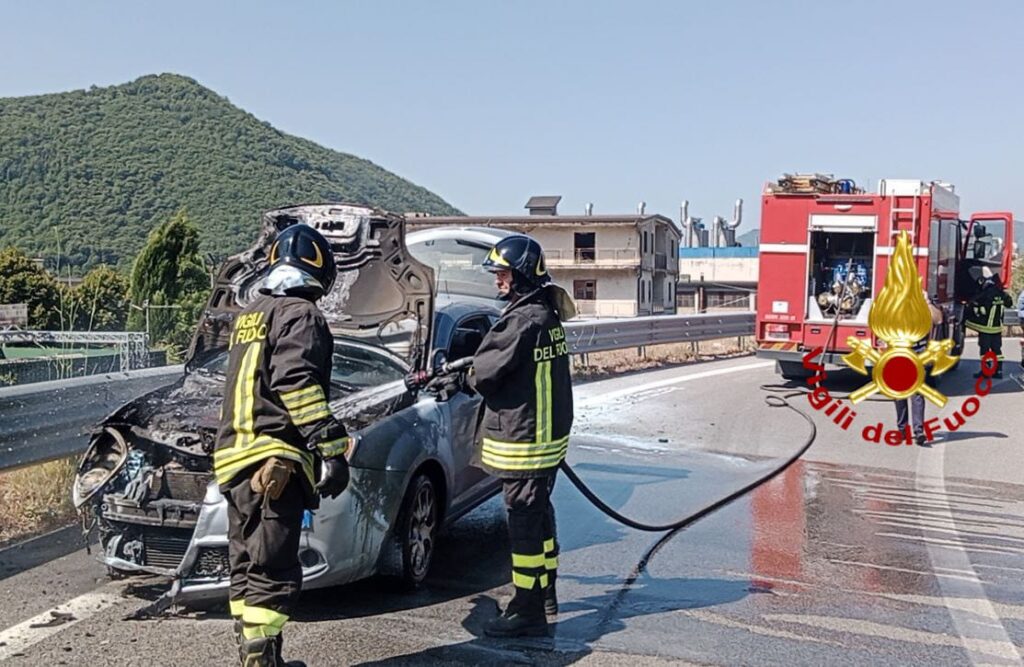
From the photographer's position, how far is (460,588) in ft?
17.5

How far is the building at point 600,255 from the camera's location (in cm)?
5381

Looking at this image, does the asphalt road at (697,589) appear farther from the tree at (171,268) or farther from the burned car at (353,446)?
the tree at (171,268)

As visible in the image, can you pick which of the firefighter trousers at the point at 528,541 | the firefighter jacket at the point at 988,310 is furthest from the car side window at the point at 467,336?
the firefighter jacket at the point at 988,310

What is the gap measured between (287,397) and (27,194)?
39030 mm

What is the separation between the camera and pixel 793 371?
15438mm

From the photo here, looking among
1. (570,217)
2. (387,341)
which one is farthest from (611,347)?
(570,217)

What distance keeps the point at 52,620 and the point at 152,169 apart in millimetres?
60088

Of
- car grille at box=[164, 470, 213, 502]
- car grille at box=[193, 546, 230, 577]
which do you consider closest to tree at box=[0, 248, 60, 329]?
car grille at box=[164, 470, 213, 502]

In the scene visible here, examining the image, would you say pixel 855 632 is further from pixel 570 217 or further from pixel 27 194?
pixel 570 217

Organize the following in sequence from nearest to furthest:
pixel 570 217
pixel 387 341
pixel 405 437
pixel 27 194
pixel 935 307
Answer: pixel 405 437 < pixel 387 341 < pixel 935 307 < pixel 27 194 < pixel 570 217

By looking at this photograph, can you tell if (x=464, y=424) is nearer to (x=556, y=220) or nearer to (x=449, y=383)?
(x=449, y=383)

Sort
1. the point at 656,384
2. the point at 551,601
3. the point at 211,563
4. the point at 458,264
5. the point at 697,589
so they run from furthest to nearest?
the point at 656,384 < the point at 458,264 < the point at 697,589 < the point at 551,601 < the point at 211,563

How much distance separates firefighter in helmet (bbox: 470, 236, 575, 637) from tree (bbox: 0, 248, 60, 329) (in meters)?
16.9

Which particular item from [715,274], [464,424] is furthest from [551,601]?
[715,274]
